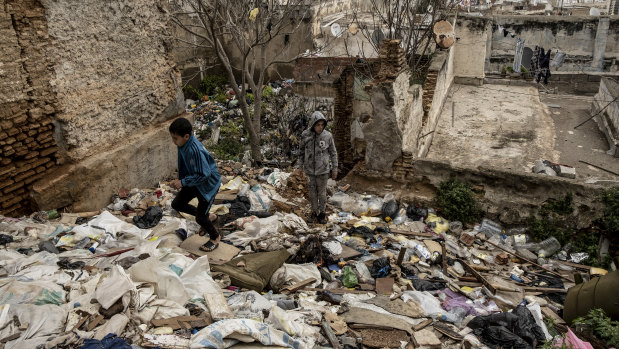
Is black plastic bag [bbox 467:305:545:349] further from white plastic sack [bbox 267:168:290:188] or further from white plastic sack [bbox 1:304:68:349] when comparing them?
white plastic sack [bbox 267:168:290:188]

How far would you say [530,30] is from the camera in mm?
19906

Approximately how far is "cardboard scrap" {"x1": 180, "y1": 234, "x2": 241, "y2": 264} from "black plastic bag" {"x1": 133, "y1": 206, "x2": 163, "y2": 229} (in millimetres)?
736

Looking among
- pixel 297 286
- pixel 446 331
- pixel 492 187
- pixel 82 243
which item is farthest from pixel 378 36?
pixel 446 331

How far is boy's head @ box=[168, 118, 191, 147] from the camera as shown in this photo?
4293 mm

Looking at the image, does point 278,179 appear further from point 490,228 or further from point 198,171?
point 490,228

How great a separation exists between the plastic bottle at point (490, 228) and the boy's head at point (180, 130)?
4.25 m

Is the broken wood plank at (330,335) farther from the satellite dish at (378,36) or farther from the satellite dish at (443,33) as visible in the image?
the satellite dish at (378,36)

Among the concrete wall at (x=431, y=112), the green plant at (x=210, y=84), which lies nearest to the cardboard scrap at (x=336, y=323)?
the concrete wall at (x=431, y=112)

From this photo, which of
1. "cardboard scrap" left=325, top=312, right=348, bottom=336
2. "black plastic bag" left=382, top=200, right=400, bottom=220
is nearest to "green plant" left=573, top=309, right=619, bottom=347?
"cardboard scrap" left=325, top=312, right=348, bottom=336

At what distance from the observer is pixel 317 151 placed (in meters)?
5.73

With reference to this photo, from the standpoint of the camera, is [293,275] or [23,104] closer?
[293,275]

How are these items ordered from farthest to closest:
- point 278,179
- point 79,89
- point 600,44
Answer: point 600,44
point 278,179
point 79,89

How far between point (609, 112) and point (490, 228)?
7596 millimetres

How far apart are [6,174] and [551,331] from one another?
5.97 meters
